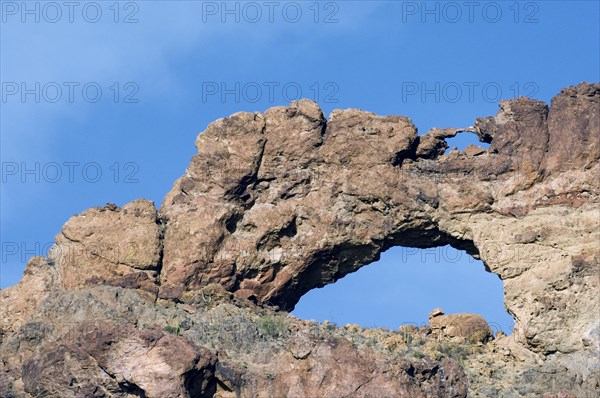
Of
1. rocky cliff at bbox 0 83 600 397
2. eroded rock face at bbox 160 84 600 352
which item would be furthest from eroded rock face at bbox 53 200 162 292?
eroded rock face at bbox 160 84 600 352

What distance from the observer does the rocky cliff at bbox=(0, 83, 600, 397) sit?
5838 cm

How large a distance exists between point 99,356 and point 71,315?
9.40 ft

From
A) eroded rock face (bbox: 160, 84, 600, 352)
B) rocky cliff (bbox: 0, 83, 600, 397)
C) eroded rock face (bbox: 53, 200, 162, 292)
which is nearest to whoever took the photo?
rocky cliff (bbox: 0, 83, 600, 397)

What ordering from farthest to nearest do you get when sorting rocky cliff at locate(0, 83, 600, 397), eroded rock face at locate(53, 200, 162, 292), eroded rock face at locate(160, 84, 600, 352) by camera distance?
eroded rock face at locate(53, 200, 162, 292) < eroded rock face at locate(160, 84, 600, 352) < rocky cliff at locate(0, 83, 600, 397)

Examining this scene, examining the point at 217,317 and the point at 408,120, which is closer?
the point at 217,317

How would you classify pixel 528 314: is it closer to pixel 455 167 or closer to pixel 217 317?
pixel 455 167

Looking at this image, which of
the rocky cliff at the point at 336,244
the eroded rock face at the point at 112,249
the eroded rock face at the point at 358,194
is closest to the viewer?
the rocky cliff at the point at 336,244

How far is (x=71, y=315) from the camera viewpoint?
5903cm

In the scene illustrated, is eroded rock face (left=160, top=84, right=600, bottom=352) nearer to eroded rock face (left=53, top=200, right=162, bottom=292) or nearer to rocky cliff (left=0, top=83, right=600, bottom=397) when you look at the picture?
rocky cliff (left=0, top=83, right=600, bottom=397)

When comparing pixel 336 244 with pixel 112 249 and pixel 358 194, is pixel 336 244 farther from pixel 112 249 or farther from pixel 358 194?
pixel 112 249

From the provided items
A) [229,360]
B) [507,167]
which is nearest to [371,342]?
[229,360]

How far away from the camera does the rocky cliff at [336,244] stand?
58375 millimetres

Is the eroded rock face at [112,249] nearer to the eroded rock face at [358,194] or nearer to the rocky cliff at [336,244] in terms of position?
the rocky cliff at [336,244]

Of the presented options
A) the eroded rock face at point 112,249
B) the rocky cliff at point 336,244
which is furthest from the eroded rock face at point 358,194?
the eroded rock face at point 112,249
